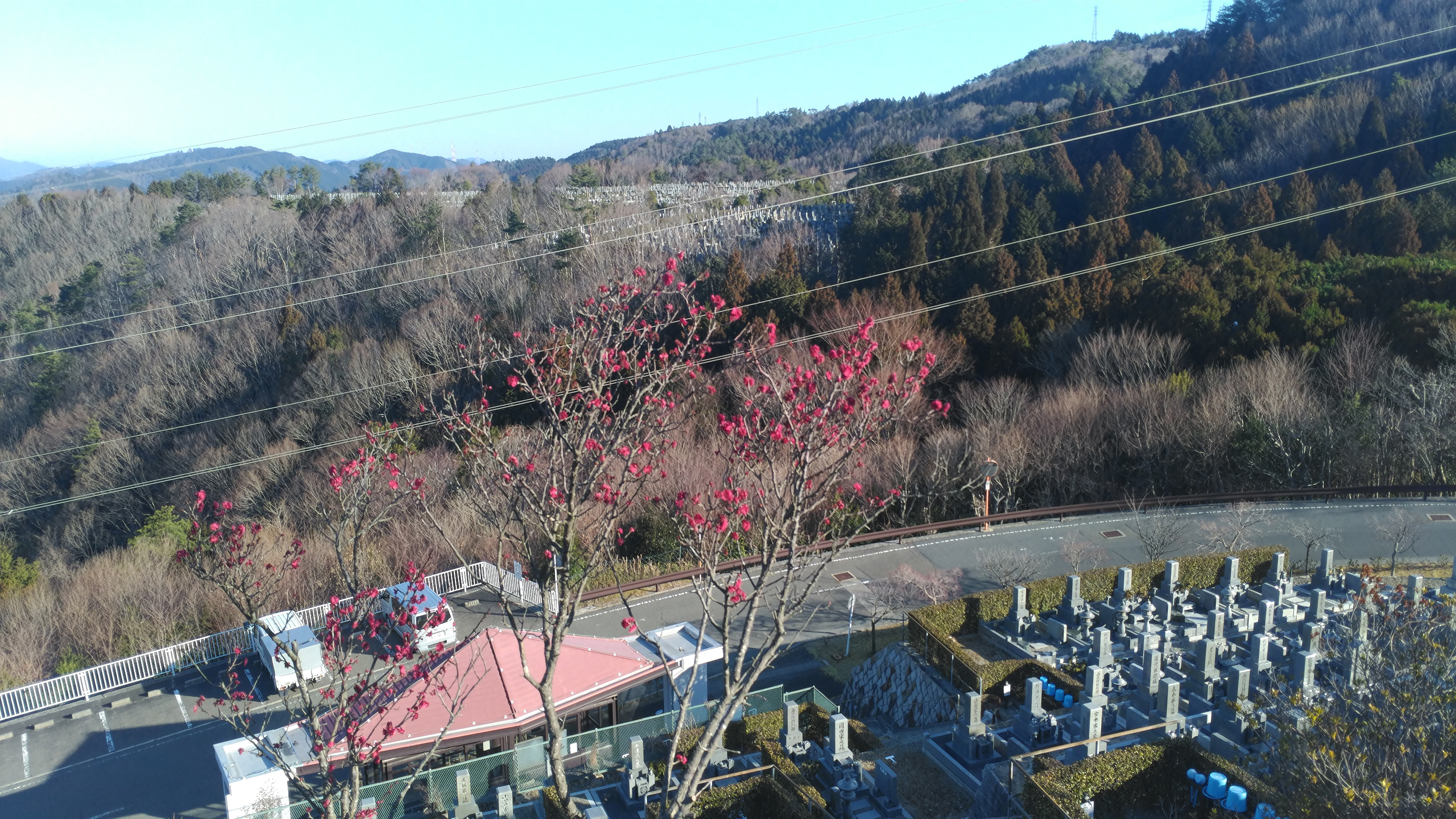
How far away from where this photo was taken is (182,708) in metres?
13.3

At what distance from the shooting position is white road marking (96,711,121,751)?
1228 cm

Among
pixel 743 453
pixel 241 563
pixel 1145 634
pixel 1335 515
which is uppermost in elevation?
pixel 743 453

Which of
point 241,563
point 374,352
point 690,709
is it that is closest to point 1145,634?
point 690,709

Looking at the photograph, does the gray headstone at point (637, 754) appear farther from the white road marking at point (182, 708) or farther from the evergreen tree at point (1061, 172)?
the evergreen tree at point (1061, 172)

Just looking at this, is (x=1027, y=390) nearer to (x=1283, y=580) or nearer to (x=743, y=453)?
(x=1283, y=580)

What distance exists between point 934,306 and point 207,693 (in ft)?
72.4

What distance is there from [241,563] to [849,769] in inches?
234

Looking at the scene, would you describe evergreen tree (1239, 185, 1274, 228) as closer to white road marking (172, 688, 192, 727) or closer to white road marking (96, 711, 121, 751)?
white road marking (172, 688, 192, 727)

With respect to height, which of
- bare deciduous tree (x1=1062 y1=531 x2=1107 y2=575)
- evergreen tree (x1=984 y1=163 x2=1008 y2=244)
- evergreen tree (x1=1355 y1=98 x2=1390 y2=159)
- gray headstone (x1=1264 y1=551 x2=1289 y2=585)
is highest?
evergreen tree (x1=1355 y1=98 x2=1390 y2=159)

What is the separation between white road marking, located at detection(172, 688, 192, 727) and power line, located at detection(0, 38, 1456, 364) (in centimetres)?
2210

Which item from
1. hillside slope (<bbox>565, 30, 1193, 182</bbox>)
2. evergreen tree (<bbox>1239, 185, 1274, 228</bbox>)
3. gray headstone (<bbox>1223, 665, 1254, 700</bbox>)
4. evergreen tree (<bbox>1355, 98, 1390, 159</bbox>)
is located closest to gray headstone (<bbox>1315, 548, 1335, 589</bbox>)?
gray headstone (<bbox>1223, 665, 1254, 700</bbox>)

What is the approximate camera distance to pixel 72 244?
48.3 meters

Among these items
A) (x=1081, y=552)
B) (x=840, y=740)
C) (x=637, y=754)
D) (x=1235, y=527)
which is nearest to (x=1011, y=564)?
(x=1081, y=552)

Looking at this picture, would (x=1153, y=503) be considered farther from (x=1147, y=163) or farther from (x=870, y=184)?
(x=870, y=184)
